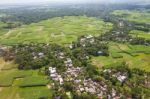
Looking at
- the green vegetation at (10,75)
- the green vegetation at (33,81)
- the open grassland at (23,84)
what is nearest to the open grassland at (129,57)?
the green vegetation at (33,81)

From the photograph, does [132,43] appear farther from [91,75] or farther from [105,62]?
[91,75]

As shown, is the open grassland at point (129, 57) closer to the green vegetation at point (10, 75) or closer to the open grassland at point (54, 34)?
the green vegetation at point (10, 75)

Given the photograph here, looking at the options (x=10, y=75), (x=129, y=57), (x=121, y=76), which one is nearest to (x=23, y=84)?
(x=10, y=75)

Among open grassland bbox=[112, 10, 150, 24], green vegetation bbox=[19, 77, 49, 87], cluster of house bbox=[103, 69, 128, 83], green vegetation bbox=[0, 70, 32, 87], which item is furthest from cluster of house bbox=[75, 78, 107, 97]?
open grassland bbox=[112, 10, 150, 24]

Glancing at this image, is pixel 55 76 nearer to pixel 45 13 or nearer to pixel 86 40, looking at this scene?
pixel 86 40

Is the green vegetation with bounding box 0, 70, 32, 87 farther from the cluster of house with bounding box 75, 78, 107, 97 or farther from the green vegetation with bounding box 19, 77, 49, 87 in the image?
the cluster of house with bounding box 75, 78, 107, 97

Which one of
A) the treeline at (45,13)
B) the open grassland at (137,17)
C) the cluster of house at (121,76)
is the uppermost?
the cluster of house at (121,76)
